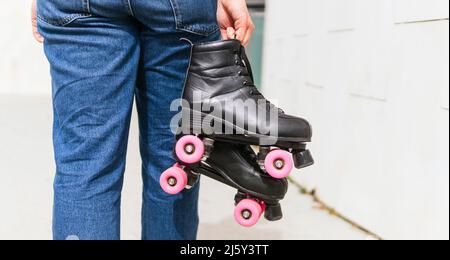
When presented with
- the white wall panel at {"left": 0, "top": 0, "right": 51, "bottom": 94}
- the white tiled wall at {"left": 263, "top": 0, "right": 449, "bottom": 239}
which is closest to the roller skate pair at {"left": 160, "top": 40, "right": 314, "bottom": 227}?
the white tiled wall at {"left": 263, "top": 0, "right": 449, "bottom": 239}

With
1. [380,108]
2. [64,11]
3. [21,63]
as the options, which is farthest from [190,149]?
[21,63]

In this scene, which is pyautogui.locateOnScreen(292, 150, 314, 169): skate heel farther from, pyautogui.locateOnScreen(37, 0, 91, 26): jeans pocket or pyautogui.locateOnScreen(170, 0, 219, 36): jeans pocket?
pyautogui.locateOnScreen(37, 0, 91, 26): jeans pocket

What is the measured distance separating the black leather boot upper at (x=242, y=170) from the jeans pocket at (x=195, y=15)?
0.20 m

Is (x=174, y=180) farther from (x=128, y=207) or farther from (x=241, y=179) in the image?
Result: (x=128, y=207)

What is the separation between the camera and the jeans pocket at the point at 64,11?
765mm

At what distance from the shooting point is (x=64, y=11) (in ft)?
2.55

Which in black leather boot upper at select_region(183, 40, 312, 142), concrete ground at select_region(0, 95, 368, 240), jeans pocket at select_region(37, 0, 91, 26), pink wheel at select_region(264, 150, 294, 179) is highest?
jeans pocket at select_region(37, 0, 91, 26)

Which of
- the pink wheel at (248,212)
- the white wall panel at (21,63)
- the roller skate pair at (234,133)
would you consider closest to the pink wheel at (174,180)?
the roller skate pair at (234,133)

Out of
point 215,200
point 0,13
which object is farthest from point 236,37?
point 0,13

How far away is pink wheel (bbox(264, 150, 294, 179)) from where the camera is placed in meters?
0.83

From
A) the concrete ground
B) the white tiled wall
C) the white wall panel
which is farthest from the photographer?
the white wall panel

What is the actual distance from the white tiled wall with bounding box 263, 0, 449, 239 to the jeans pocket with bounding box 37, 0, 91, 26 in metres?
0.96

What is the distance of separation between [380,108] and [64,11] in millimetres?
1102

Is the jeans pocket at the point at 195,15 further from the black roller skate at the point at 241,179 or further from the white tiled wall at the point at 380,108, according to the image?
the white tiled wall at the point at 380,108
